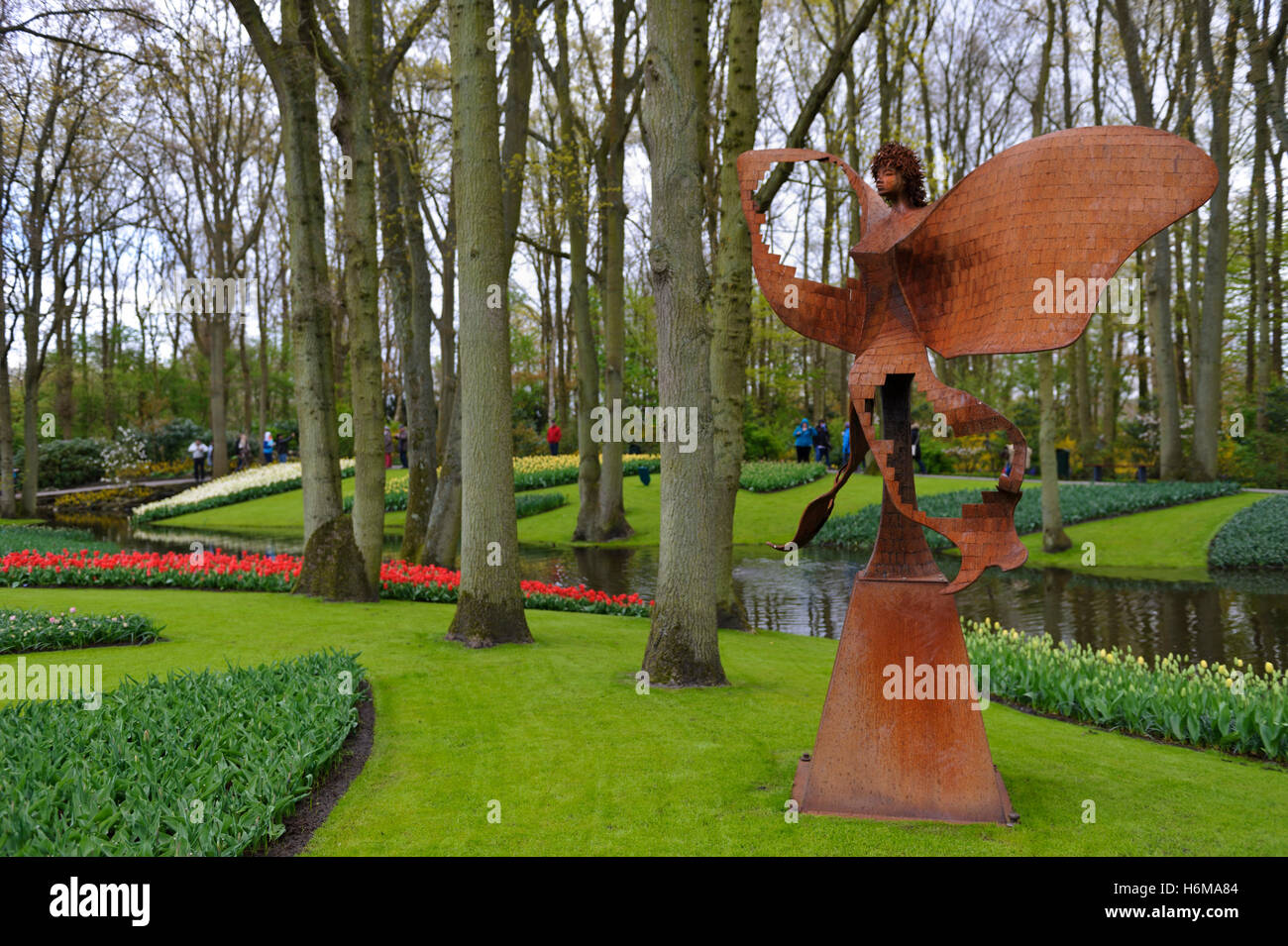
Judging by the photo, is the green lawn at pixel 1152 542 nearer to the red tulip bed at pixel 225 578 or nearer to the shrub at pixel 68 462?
the red tulip bed at pixel 225 578

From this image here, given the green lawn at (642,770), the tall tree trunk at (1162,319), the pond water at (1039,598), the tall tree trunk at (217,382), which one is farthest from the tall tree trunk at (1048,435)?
the tall tree trunk at (217,382)

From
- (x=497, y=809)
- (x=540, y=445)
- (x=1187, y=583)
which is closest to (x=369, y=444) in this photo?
(x=497, y=809)

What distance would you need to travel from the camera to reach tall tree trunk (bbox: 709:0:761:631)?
9320mm

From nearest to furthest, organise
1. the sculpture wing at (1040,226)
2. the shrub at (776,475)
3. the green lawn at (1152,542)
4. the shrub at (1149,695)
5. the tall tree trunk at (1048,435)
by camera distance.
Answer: the sculpture wing at (1040,226) < the shrub at (1149,695) < the green lawn at (1152,542) < the tall tree trunk at (1048,435) < the shrub at (776,475)

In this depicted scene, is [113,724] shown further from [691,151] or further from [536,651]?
[691,151]

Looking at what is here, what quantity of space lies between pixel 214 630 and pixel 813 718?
6.10m

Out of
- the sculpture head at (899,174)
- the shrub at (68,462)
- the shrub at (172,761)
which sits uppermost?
the sculpture head at (899,174)

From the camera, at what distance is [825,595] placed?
14.6 metres

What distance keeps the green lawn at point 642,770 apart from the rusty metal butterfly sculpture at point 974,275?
1.44 meters

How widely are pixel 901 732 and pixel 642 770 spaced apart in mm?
1559

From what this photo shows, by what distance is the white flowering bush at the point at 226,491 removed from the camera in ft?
88.0

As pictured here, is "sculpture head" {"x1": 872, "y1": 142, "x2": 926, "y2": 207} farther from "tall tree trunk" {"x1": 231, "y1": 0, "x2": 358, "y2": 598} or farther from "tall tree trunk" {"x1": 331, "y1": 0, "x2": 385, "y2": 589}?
"tall tree trunk" {"x1": 231, "y1": 0, "x2": 358, "y2": 598}

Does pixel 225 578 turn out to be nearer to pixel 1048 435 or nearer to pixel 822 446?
pixel 1048 435
